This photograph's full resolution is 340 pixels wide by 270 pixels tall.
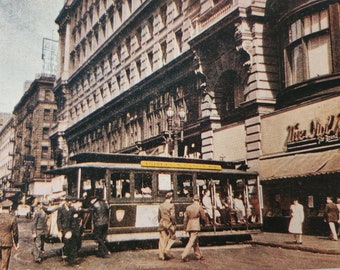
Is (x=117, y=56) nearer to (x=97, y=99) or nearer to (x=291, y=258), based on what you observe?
(x=97, y=99)

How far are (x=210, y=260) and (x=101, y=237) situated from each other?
11.3ft

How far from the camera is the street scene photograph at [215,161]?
12.0 metres

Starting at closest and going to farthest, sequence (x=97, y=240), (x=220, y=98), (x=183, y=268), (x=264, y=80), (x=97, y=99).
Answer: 1. (x=183, y=268)
2. (x=97, y=240)
3. (x=264, y=80)
4. (x=220, y=98)
5. (x=97, y=99)

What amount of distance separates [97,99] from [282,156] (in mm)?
29240

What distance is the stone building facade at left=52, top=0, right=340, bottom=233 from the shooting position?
1680cm

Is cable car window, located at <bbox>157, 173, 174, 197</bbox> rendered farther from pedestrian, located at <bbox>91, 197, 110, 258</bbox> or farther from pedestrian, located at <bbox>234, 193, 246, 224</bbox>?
pedestrian, located at <bbox>234, 193, 246, 224</bbox>

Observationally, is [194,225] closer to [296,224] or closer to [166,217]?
[166,217]

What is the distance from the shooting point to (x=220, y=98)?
23859 millimetres

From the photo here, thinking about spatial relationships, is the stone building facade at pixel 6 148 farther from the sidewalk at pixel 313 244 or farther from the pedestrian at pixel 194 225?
the pedestrian at pixel 194 225

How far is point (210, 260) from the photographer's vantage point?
443 inches

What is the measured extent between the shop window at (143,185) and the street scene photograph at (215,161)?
4cm

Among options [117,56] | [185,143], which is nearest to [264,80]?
[185,143]

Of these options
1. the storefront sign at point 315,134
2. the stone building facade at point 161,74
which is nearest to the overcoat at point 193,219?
the storefront sign at point 315,134

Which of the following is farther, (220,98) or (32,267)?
(220,98)
